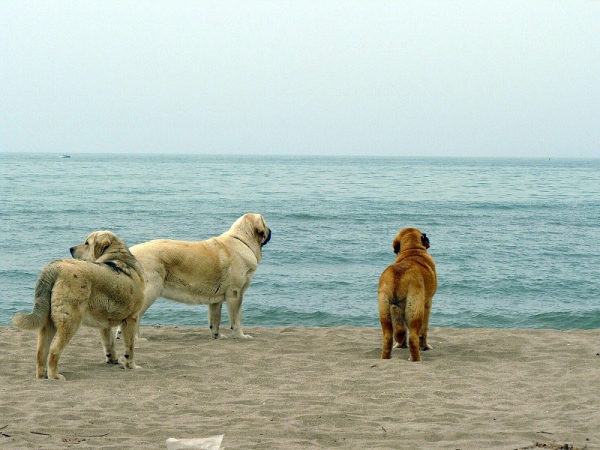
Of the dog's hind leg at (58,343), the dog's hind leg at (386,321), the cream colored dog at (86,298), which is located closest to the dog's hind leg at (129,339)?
the cream colored dog at (86,298)

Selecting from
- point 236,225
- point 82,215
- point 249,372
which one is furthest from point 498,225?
point 249,372

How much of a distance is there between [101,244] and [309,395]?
2718mm

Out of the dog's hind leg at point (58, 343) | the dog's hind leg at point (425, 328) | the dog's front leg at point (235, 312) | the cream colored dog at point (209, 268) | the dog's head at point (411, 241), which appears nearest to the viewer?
the dog's hind leg at point (58, 343)

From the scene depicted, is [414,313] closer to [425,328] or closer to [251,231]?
[425,328]

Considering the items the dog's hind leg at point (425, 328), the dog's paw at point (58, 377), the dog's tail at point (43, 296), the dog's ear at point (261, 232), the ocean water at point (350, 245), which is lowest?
the ocean water at point (350, 245)

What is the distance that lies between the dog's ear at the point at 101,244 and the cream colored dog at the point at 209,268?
46.4 inches

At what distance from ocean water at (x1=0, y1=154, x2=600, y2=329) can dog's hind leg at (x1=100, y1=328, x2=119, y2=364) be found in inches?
154

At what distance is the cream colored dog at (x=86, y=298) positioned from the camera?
6684 millimetres

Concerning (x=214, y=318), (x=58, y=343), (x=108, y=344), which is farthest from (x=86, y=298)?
(x=214, y=318)

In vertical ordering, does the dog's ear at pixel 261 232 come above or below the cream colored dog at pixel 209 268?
above

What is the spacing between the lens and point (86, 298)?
22.4ft

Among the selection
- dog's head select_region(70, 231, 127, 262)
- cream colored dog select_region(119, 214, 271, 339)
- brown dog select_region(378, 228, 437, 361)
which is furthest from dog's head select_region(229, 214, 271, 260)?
dog's head select_region(70, 231, 127, 262)

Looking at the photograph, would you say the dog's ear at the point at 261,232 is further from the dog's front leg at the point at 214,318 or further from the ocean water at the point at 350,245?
the ocean water at the point at 350,245

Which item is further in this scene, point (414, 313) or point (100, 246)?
point (414, 313)
